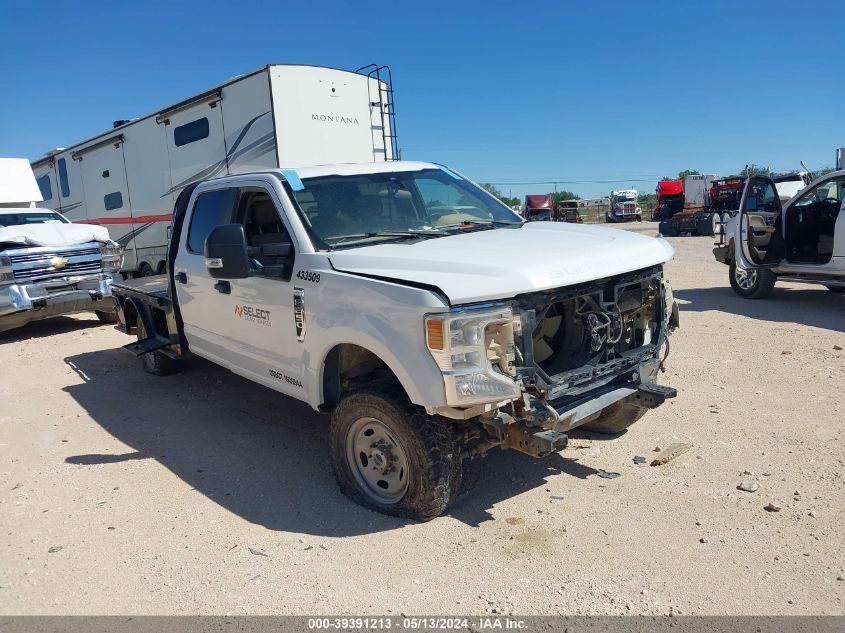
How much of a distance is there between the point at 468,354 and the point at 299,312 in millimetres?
1404

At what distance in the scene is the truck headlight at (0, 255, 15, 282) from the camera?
977cm

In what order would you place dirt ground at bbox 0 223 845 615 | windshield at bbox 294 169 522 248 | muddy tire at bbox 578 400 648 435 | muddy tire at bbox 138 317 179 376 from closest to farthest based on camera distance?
dirt ground at bbox 0 223 845 615
muddy tire at bbox 578 400 648 435
windshield at bbox 294 169 522 248
muddy tire at bbox 138 317 179 376

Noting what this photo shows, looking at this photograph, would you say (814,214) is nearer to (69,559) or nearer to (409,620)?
Result: (409,620)

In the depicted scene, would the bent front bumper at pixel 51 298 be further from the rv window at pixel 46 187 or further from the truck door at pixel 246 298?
the rv window at pixel 46 187

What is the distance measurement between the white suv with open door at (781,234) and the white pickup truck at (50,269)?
1020 centimetres

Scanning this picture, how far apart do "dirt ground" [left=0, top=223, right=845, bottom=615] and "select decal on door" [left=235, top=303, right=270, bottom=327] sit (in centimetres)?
106

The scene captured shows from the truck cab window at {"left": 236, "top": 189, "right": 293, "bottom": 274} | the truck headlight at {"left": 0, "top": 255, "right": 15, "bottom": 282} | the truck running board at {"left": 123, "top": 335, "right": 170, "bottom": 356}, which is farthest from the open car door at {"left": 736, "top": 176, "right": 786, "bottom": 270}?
the truck headlight at {"left": 0, "top": 255, "right": 15, "bottom": 282}

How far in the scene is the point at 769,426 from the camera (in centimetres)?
496

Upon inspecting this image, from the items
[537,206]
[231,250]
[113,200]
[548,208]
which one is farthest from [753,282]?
[537,206]

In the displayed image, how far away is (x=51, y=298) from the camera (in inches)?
401

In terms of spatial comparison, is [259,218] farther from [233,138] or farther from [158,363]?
[233,138]

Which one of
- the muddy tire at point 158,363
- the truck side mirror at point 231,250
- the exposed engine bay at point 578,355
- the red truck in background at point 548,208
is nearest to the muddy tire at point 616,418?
the exposed engine bay at point 578,355

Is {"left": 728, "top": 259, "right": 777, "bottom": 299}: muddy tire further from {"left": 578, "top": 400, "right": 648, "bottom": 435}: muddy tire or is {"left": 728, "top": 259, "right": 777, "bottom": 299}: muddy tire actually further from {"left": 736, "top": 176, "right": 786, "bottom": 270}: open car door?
{"left": 578, "top": 400, "right": 648, "bottom": 435}: muddy tire

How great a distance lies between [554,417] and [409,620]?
48.0 inches
